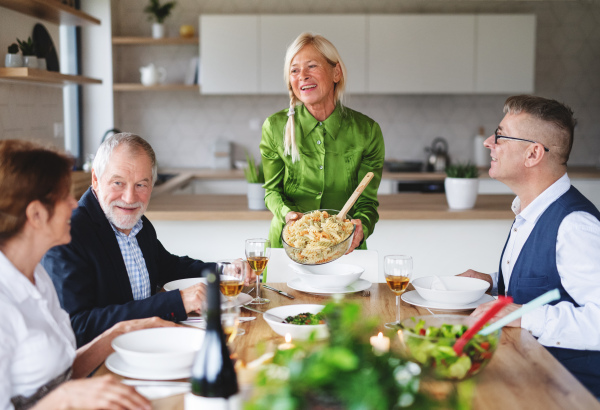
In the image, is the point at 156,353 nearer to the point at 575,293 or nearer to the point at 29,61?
the point at 575,293

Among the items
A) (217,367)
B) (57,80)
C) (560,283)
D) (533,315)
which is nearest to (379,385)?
(217,367)

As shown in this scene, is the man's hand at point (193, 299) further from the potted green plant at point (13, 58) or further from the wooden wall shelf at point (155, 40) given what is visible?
the wooden wall shelf at point (155, 40)

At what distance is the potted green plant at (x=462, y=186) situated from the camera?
3.53 metres

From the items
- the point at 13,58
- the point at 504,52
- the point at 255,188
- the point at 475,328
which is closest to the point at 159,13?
the point at 13,58

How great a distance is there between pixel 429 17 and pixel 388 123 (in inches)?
41.7

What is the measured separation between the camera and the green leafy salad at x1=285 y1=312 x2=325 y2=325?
5.16 feet

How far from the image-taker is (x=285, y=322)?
163 cm

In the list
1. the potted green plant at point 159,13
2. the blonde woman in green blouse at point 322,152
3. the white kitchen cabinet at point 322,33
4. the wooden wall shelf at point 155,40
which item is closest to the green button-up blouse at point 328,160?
the blonde woman in green blouse at point 322,152

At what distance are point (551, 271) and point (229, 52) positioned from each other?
13.7ft

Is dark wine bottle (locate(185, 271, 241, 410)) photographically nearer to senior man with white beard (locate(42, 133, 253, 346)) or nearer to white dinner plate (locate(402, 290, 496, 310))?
senior man with white beard (locate(42, 133, 253, 346))

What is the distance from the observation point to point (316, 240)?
2.02 m

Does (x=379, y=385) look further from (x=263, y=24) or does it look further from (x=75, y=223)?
(x=263, y=24)

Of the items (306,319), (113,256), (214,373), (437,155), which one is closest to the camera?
(214,373)

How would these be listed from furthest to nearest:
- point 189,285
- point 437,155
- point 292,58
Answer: point 437,155 → point 292,58 → point 189,285
